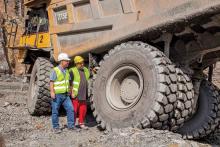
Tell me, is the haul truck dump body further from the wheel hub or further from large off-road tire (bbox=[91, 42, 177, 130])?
the wheel hub

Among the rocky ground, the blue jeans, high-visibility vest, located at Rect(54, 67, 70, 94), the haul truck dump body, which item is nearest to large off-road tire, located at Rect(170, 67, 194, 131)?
the rocky ground

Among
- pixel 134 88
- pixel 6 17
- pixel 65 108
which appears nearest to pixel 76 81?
pixel 65 108

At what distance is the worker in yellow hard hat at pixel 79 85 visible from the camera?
5977mm

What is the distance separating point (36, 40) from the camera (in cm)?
775

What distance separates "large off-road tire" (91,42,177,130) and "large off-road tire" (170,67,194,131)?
135mm

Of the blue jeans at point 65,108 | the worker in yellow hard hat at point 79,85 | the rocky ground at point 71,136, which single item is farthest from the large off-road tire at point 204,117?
the blue jeans at point 65,108

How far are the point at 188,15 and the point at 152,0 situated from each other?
0.68 metres

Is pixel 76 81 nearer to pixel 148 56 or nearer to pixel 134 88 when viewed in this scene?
pixel 134 88

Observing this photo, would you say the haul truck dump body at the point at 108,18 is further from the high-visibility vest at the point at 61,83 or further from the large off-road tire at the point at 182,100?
the large off-road tire at the point at 182,100

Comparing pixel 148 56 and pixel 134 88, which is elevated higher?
pixel 148 56

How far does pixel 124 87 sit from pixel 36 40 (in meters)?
3.29

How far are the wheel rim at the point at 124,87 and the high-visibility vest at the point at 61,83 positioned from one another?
977mm

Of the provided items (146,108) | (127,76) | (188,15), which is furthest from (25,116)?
(188,15)

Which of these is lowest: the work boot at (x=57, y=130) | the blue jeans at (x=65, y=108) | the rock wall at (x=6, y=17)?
the work boot at (x=57, y=130)
